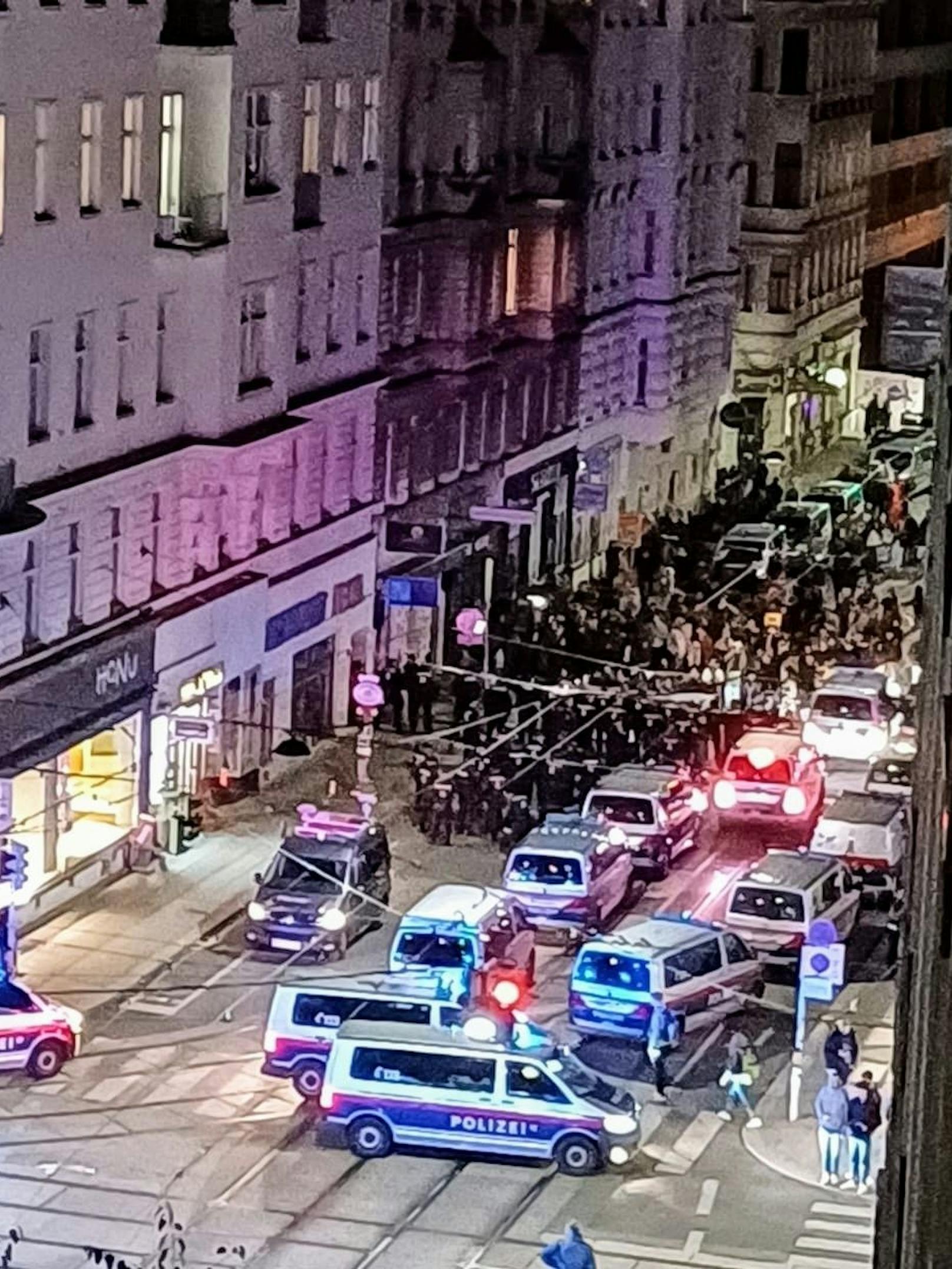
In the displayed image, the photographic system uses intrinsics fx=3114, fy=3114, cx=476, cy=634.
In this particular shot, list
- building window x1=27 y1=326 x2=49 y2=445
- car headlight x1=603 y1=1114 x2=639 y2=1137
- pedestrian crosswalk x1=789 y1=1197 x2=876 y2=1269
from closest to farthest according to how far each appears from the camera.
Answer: pedestrian crosswalk x1=789 y1=1197 x2=876 y2=1269, car headlight x1=603 y1=1114 x2=639 y2=1137, building window x1=27 y1=326 x2=49 y2=445

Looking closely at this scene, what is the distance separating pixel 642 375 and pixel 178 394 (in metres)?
0.97

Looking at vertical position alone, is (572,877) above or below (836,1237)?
above

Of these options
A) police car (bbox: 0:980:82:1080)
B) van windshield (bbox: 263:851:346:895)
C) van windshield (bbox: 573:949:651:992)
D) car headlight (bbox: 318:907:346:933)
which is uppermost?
van windshield (bbox: 263:851:346:895)

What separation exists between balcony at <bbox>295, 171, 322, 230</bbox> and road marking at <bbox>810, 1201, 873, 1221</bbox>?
7.32 feet

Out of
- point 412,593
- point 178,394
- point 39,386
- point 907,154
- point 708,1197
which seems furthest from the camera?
point 412,593

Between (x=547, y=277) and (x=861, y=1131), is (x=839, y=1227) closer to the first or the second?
(x=861, y=1131)

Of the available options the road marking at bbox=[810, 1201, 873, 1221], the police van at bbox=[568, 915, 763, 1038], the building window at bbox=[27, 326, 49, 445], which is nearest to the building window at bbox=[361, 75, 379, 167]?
the building window at bbox=[27, 326, 49, 445]

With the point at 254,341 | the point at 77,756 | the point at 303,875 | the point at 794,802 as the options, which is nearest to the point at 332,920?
the point at 303,875

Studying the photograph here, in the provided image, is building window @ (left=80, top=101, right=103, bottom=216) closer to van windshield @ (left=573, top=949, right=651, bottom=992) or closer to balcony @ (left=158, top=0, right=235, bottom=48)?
balcony @ (left=158, top=0, right=235, bottom=48)

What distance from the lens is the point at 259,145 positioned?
618 cm

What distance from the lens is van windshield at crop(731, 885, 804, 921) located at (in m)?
5.75

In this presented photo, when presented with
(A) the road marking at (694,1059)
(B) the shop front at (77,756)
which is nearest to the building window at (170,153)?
(B) the shop front at (77,756)

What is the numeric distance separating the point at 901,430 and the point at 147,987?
5.94ft

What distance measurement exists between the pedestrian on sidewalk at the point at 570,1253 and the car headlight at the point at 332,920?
2.49ft
